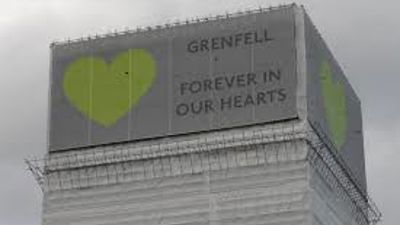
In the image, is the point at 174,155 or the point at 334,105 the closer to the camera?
the point at 174,155

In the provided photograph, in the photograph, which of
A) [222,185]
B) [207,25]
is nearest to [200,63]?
[207,25]

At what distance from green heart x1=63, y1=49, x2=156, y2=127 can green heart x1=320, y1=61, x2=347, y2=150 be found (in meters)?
19.5

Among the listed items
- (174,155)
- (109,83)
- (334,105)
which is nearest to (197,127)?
(174,155)

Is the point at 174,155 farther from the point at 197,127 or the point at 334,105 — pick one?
the point at 334,105

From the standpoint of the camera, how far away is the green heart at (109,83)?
434 ft

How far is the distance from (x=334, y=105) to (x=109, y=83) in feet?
86.8

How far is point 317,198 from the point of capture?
125 meters

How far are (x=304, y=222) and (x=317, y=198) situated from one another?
19.2ft

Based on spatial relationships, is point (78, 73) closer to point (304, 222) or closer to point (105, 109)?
point (105, 109)

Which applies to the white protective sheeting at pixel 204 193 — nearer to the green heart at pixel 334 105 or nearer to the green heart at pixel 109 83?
the green heart at pixel 109 83

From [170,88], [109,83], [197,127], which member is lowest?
[197,127]

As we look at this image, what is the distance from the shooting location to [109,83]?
134250 mm

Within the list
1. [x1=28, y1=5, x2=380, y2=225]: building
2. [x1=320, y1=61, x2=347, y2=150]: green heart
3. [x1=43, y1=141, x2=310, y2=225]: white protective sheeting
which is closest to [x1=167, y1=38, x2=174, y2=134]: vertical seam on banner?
[x1=28, y1=5, x2=380, y2=225]: building

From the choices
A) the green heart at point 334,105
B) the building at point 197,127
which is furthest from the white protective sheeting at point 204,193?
the green heart at point 334,105
